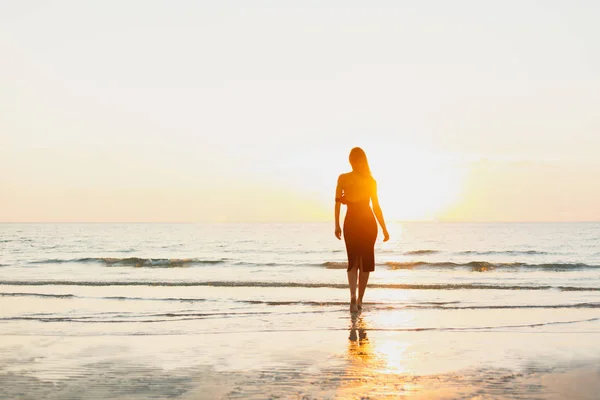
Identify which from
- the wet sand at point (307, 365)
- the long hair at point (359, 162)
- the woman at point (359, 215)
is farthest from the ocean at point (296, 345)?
the long hair at point (359, 162)

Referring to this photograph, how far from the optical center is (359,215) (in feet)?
29.1

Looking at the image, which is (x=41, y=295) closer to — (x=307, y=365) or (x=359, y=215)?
(x=359, y=215)

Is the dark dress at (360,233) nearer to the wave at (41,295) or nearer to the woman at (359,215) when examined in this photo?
the woman at (359,215)

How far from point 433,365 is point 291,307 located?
5308 mm

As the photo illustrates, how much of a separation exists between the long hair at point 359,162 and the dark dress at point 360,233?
38 centimetres

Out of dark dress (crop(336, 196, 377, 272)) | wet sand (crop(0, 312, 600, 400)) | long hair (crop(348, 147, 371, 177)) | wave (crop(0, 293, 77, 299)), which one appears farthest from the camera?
wave (crop(0, 293, 77, 299))

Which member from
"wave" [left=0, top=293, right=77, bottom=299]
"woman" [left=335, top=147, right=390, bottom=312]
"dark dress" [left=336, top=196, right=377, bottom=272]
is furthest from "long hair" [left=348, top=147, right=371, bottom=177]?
"wave" [left=0, top=293, right=77, bottom=299]

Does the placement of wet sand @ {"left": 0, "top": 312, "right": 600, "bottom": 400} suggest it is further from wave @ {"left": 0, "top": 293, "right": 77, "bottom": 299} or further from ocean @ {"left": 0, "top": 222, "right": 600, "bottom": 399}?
wave @ {"left": 0, "top": 293, "right": 77, "bottom": 299}

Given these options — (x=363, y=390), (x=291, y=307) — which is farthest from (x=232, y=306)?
(x=363, y=390)

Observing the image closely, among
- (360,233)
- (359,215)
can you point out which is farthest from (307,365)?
(359,215)

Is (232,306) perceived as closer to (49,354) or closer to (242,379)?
(49,354)

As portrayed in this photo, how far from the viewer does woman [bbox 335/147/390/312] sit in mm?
8789

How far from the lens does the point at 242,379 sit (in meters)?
4.83

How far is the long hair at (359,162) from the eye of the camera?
888 cm
